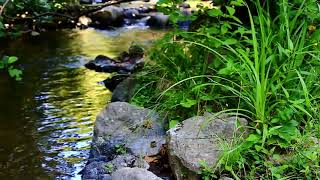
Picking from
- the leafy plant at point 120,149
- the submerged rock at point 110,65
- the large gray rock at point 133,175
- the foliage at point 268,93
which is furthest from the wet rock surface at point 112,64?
the large gray rock at point 133,175

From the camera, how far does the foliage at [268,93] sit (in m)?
2.94

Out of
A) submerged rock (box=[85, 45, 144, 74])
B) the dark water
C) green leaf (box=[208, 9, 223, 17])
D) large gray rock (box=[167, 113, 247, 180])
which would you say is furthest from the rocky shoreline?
submerged rock (box=[85, 45, 144, 74])

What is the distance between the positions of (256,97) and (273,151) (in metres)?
0.39

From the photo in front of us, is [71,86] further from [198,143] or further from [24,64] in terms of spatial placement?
[198,143]

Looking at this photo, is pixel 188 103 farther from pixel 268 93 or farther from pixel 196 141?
pixel 268 93

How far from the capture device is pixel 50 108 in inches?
247

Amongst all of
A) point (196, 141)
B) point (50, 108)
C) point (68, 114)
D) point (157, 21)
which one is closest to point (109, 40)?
point (157, 21)

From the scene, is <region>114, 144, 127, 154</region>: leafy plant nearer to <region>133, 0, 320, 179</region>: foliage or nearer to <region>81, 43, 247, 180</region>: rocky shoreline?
<region>81, 43, 247, 180</region>: rocky shoreline

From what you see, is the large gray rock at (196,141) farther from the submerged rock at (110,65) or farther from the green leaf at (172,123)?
the submerged rock at (110,65)

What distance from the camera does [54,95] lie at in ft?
22.6

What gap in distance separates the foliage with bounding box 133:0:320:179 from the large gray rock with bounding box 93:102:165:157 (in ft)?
0.58

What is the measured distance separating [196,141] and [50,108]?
354 centimetres

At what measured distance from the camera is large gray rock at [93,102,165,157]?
3.82 m

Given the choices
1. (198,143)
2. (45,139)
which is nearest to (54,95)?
(45,139)
